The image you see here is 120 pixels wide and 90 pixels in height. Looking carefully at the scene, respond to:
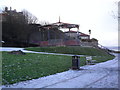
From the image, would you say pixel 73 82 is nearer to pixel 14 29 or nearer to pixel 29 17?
pixel 14 29

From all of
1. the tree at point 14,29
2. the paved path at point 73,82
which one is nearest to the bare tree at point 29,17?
the tree at point 14,29

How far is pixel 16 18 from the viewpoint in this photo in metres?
51.1

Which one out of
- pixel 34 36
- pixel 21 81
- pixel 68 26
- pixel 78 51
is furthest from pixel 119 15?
pixel 34 36

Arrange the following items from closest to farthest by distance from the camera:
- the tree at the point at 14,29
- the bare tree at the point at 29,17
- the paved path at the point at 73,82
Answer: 1. the paved path at the point at 73,82
2. the tree at the point at 14,29
3. the bare tree at the point at 29,17

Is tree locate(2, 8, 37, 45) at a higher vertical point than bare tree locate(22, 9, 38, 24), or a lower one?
lower

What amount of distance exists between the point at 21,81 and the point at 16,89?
51.9 inches

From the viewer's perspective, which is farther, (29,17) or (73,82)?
(29,17)

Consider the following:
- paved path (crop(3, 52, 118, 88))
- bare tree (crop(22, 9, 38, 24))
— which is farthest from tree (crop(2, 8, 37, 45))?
paved path (crop(3, 52, 118, 88))

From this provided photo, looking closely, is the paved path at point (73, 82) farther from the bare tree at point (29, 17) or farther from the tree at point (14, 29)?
the bare tree at point (29, 17)

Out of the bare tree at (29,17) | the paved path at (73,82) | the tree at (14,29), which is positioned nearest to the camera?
the paved path at (73,82)

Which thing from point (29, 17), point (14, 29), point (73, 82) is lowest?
point (73, 82)

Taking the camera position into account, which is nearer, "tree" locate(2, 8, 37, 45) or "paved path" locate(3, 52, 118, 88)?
"paved path" locate(3, 52, 118, 88)

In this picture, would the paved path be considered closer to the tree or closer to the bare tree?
the tree

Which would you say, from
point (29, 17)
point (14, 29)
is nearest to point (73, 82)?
point (14, 29)
